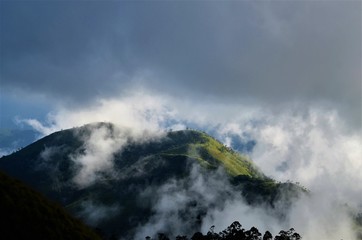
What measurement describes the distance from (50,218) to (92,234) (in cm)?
858

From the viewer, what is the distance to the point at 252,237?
198m

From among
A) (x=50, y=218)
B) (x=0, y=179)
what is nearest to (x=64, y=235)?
(x=50, y=218)

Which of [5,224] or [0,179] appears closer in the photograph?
[5,224]

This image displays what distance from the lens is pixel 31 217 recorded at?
7031 cm

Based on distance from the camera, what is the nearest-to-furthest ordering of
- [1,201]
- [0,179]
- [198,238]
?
[1,201] → [0,179] → [198,238]

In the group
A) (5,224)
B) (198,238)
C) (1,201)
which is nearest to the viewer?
(5,224)

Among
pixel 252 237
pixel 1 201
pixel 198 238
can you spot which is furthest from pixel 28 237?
pixel 252 237

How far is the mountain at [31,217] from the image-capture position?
2616 inches

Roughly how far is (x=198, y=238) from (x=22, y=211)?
128992 millimetres

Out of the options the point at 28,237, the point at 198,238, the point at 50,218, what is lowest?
the point at 28,237

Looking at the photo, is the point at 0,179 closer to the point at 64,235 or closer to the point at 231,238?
the point at 64,235

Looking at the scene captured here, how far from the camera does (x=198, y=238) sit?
190 m

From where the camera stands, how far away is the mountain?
218ft

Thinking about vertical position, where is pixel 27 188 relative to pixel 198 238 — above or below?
below
